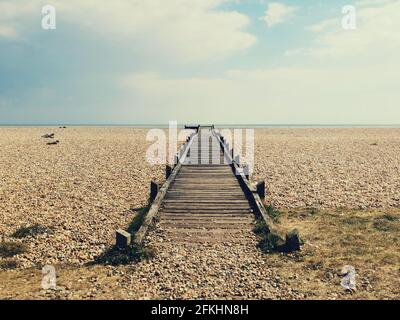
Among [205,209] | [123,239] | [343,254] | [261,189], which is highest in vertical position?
[261,189]

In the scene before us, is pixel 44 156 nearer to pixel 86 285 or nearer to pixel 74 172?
pixel 74 172

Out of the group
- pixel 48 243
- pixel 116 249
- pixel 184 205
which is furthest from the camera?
pixel 184 205

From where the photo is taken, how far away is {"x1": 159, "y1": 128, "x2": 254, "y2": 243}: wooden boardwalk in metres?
11.4

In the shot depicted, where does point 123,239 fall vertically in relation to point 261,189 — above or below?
below

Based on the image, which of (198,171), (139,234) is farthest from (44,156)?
(139,234)

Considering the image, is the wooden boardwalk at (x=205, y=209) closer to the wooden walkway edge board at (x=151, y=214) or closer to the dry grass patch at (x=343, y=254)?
the wooden walkway edge board at (x=151, y=214)

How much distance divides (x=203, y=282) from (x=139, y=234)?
2955 mm

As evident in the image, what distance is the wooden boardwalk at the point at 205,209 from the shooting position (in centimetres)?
1145

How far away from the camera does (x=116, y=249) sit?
33.6 ft

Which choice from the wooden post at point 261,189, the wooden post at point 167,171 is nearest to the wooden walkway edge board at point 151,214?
the wooden post at point 167,171

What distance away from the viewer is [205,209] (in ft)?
44.1

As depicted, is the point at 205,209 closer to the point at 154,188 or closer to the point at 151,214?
the point at 151,214

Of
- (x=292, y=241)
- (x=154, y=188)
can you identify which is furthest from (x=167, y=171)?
(x=292, y=241)
